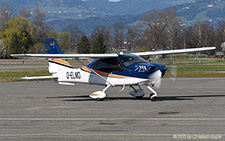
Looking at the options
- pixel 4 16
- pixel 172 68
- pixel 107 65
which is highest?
pixel 4 16

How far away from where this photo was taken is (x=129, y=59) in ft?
51.4

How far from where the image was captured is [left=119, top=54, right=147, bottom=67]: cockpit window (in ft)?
51.2

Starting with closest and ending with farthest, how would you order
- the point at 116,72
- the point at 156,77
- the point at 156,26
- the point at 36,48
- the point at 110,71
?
the point at 156,77, the point at 116,72, the point at 110,71, the point at 36,48, the point at 156,26

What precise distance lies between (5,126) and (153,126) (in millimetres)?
3892

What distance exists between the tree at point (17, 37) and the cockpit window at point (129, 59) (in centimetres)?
7657

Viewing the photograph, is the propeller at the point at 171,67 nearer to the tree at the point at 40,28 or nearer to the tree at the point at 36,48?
the tree at the point at 36,48

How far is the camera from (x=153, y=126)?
10.0 metres

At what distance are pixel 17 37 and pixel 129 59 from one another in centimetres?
7907

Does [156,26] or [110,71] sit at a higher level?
[156,26]

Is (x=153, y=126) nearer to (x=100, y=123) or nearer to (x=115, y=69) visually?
(x=100, y=123)

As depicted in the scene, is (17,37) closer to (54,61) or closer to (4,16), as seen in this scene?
(4,16)

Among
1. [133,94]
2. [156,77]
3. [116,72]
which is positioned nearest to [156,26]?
[133,94]

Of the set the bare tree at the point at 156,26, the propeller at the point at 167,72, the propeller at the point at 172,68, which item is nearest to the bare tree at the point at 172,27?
the bare tree at the point at 156,26

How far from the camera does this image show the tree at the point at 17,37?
293 feet
